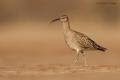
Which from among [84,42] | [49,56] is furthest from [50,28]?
[84,42]

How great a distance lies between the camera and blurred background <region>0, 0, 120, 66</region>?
21953 mm

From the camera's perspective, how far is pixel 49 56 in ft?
72.7

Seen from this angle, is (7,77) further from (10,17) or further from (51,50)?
(10,17)

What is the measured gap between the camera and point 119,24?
3019 cm

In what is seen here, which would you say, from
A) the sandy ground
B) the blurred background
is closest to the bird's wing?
the sandy ground

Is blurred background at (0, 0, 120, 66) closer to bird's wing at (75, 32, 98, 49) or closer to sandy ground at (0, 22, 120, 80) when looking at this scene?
sandy ground at (0, 22, 120, 80)

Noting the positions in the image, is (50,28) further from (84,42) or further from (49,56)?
(84,42)

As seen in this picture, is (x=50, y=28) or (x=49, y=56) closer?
(x=49, y=56)

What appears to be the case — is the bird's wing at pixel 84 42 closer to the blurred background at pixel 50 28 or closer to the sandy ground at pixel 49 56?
the sandy ground at pixel 49 56

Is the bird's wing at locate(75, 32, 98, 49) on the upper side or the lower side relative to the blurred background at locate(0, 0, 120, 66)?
lower

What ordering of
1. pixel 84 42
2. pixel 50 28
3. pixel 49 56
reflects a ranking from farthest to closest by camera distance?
pixel 50 28 < pixel 49 56 < pixel 84 42

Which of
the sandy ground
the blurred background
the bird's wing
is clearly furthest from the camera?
the blurred background

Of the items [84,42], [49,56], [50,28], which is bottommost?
[84,42]

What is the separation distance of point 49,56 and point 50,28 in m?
8.13
